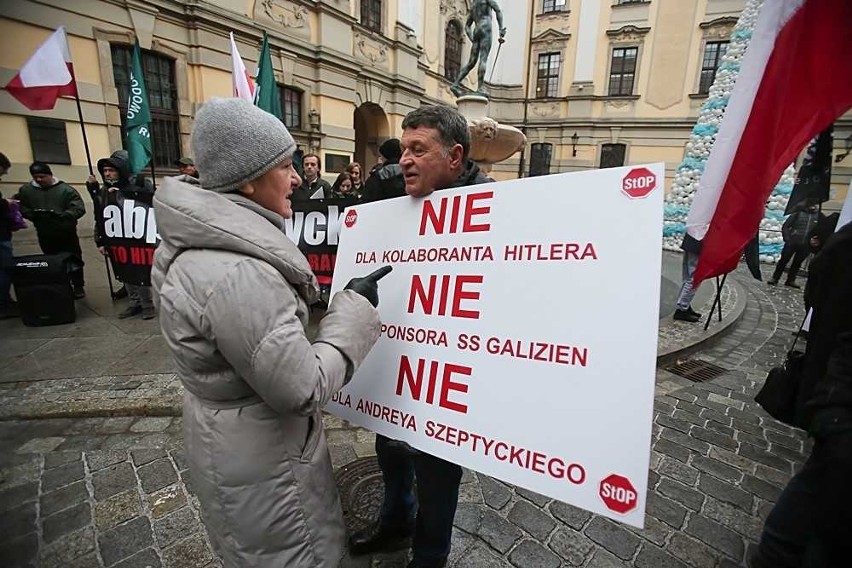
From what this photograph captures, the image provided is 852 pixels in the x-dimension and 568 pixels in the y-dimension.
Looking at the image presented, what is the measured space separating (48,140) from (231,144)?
365 inches

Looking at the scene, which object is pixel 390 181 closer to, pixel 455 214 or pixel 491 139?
pixel 455 214

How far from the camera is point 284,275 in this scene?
105cm

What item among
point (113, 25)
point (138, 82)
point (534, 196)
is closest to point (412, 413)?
point (534, 196)

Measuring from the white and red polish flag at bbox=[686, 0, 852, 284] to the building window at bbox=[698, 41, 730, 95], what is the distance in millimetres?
21753

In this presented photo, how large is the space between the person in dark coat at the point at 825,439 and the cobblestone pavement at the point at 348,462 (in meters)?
0.32

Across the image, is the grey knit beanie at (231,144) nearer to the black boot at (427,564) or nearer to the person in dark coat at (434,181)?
the person in dark coat at (434,181)

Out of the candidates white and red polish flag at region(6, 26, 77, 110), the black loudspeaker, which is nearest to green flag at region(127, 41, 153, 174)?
white and red polish flag at region(6, 26, 77, 110)

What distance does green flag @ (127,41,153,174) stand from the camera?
208 inches

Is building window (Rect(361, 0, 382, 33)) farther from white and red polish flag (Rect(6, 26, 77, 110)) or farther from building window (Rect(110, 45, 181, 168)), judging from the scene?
white and red polish flag (Rect(6, 26, 77, 110))

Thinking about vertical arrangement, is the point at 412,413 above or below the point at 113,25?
below

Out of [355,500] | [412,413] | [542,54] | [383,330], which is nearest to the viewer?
[412,413]

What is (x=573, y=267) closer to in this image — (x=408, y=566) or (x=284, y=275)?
(x=284, y=275)

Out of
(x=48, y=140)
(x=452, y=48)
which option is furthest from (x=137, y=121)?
(x=452, y=48)

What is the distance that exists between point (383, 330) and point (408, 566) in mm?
1077
